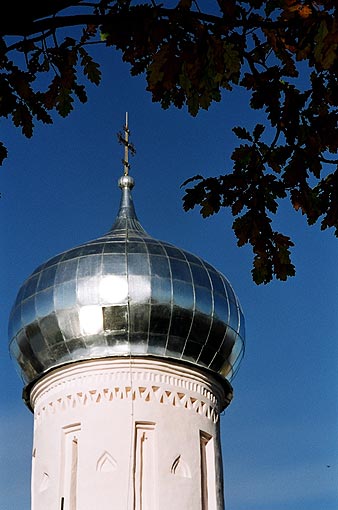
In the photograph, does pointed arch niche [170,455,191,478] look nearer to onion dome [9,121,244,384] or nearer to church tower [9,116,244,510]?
church tower [9,116,244,510]

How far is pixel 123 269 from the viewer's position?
36.5 ft

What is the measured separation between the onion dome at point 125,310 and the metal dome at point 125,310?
0.01 metres

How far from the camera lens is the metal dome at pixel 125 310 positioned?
10.8 meters

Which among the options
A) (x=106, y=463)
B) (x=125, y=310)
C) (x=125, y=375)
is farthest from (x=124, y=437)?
(x=125, y=310)

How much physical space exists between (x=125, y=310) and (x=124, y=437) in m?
1.48

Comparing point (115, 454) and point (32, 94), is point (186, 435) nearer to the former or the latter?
point (115, 454)

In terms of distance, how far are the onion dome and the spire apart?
3.45 ft

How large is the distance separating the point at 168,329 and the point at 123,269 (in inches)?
36.8

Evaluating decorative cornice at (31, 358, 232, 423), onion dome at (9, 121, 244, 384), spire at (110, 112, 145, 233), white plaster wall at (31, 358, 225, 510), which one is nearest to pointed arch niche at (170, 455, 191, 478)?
white plaster wall at (31, 358, 225, 510)

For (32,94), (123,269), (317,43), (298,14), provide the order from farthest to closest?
1. (123,269)
2. (32,94)
3. (298,14)
4. (317,43)

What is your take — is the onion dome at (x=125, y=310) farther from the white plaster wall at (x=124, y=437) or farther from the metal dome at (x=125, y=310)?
the white plaster wall at (x=124, y=437)

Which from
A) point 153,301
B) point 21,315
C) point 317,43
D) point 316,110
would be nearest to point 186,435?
point 153,301

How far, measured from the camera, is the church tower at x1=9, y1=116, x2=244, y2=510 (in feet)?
34.4

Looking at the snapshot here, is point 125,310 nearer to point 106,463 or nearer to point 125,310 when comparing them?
point 125,310
